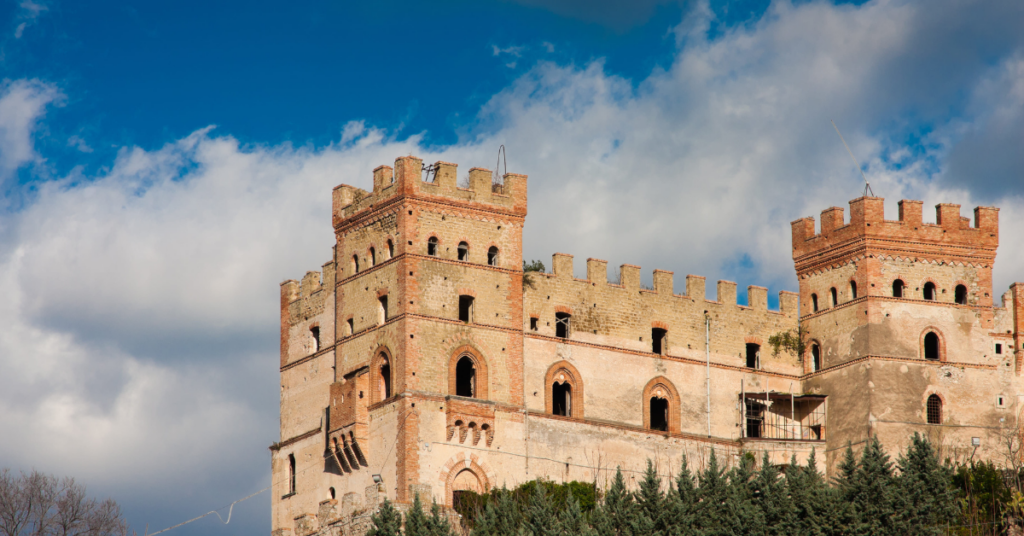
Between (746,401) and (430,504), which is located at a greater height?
(746,401)

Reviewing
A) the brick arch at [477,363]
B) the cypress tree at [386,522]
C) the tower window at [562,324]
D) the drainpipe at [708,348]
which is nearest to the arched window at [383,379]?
the brick arch at [477,363]

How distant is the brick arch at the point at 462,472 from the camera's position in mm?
65312

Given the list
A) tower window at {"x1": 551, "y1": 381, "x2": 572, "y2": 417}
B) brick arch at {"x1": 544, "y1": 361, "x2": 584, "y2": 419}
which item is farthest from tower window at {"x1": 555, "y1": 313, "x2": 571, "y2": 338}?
tower window at {"x1": 551, "y1": 381, "x2": 572, "y2": 417}

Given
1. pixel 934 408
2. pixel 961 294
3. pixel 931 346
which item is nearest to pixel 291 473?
pixel 934 408

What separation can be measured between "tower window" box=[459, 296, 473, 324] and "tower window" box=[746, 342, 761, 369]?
1238cm

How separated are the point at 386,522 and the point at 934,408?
74.1ft

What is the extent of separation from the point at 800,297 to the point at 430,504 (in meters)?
19.2

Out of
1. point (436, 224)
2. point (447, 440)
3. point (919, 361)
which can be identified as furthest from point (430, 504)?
point (919, 361)

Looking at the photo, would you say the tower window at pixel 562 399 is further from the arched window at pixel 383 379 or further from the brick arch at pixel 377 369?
the brick arch at pixel 377 369

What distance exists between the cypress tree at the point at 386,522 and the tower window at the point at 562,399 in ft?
32.1

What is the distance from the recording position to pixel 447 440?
6569 cm

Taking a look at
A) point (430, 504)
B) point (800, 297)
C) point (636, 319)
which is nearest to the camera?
point (430, 504)

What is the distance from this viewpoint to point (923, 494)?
6038 cm

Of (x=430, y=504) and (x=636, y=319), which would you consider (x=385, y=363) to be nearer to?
(x=430, y=504)
